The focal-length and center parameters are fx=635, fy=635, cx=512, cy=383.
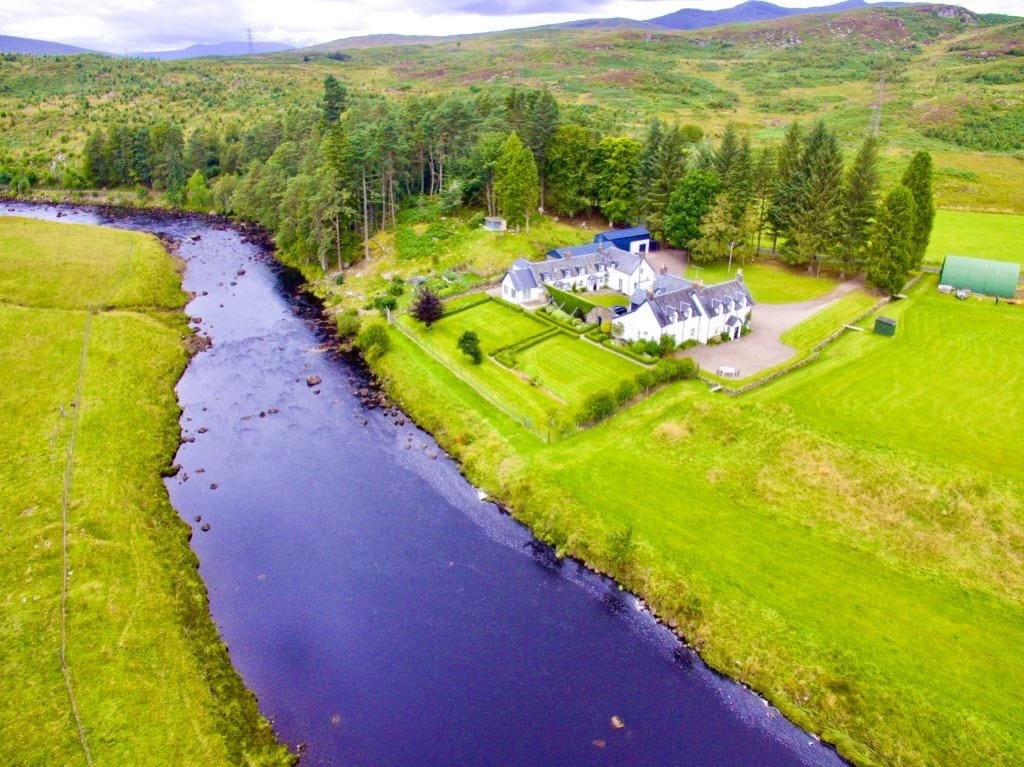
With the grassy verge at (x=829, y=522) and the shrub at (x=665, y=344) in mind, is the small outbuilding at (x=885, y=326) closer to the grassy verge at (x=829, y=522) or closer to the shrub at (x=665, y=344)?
the grassy verge at (x=829, y=522)

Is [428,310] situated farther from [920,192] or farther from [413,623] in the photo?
[920,192]

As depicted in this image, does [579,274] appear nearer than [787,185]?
Yes

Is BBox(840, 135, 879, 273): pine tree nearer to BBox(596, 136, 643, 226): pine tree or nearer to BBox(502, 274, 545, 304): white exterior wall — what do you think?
BBox(596, 136, 643, 226): pine tree

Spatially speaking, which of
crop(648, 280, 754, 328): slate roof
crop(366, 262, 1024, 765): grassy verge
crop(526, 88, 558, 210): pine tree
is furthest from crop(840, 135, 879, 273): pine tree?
crop(526, 88, 558, 210): pine tree

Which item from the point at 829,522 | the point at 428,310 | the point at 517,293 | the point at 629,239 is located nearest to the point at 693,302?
the point at 517,293

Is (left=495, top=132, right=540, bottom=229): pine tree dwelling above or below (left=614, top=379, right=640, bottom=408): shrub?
above

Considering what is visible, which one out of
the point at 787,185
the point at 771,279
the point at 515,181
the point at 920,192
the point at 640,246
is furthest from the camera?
the point at 640,246

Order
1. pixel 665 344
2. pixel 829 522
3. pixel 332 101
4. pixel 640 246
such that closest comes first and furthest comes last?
pixel 829 522 < pixel 665 344 < pixel 640 246 < pixel 332 101
